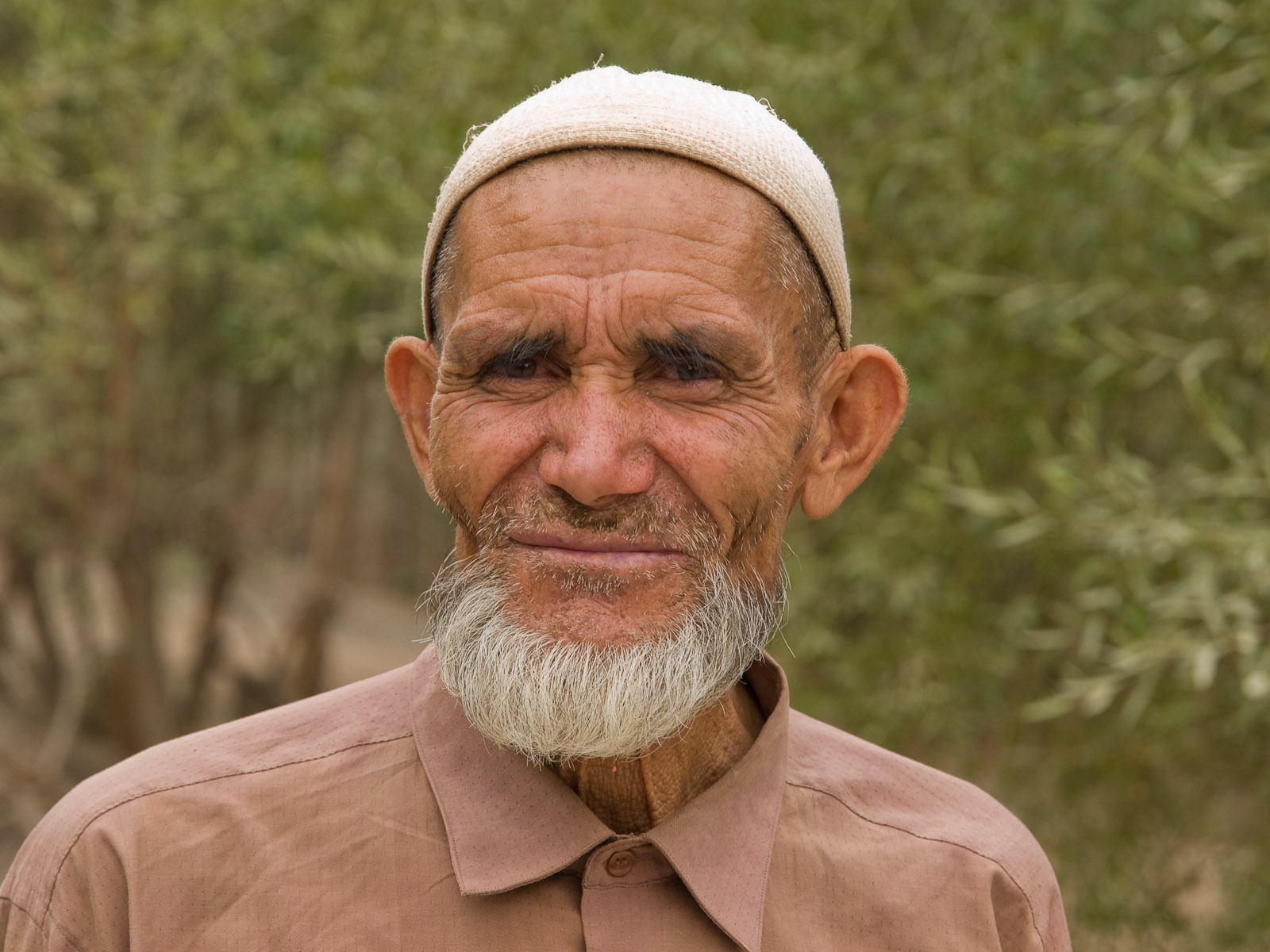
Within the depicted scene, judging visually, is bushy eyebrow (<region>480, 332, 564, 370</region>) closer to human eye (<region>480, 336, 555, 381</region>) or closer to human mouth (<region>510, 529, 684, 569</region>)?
human eye (<region>480, 336, 555, 381</region>)

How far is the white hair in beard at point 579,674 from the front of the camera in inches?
75.5

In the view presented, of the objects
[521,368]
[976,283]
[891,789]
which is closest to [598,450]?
[521,368]

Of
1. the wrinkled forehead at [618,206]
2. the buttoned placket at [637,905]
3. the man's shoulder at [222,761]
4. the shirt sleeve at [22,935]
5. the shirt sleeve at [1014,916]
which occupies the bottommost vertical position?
the shirt sleeve at [1014,916]

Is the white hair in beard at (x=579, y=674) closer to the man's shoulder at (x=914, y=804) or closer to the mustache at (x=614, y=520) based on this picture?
the mustache at (x=614, y=520)

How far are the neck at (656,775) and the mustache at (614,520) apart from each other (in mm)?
288

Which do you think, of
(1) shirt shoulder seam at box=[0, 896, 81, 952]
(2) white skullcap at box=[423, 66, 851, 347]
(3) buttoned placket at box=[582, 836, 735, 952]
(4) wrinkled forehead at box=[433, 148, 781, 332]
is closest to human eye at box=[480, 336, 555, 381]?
(4) wrinkled forehead at box=[433, 148, 781, 332]

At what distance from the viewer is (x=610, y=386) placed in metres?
1.98

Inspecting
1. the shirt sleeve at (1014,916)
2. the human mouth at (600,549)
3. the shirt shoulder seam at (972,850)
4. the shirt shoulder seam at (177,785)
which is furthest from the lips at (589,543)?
the shirt sleeve at (1014,916)

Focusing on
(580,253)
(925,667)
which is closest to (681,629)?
(580,253)

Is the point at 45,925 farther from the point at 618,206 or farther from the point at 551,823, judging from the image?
the point at 618,206

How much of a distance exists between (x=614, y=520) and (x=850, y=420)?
525mm

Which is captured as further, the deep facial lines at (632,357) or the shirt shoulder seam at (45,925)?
the deep facial lines at (632,357)

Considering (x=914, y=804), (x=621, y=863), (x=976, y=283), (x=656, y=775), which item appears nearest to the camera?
(x=621, y=863)

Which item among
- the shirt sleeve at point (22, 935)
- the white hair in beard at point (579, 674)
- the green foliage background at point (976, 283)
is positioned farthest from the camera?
the green foliage background at point (976, 283)
